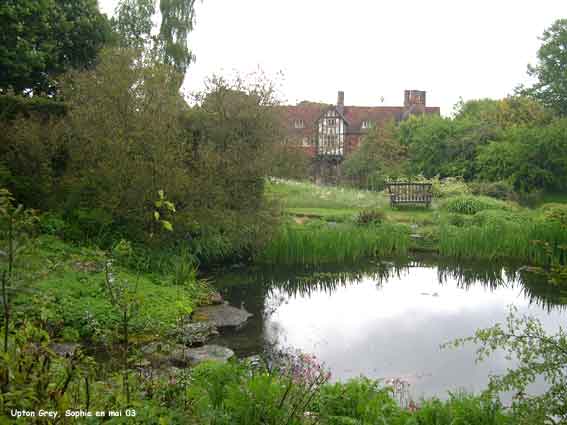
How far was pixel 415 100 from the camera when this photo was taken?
155 ft

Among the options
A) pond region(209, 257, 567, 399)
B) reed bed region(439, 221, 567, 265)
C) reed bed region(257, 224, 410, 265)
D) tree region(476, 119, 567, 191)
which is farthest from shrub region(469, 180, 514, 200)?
pond region(209, 257, 567, 399)

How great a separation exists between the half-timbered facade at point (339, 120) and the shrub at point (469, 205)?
948 inches

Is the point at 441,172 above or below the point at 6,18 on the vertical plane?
below

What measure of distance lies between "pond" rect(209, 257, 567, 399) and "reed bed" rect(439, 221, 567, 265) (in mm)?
455

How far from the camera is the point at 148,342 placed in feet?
19.1

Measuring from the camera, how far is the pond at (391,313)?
5.85 metres

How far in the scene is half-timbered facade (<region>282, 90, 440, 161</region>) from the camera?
141 ft

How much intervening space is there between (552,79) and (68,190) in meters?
44.1

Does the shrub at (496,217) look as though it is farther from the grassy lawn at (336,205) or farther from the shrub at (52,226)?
the shrub at (52,226)

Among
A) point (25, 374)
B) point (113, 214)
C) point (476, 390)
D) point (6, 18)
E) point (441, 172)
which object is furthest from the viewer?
point (441, 172)

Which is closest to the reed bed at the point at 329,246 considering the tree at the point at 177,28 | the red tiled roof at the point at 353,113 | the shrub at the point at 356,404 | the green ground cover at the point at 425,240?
the green ground cover at the point at 425,240

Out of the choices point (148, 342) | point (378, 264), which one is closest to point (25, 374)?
point (148, 342)

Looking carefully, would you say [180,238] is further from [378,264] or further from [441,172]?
[441,172]

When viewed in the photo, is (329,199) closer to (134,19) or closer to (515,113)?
(134,19)
